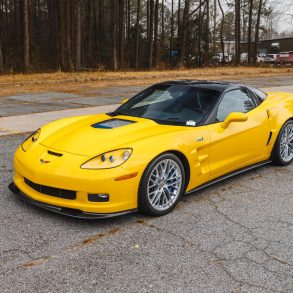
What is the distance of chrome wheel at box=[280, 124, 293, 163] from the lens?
19.5 ft

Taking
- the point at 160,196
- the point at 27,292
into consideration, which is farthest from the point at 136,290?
the point at 160,196

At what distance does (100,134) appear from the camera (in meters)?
4.40

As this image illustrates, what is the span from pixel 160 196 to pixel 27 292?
170 centimetres

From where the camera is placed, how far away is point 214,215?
4254 millimetres

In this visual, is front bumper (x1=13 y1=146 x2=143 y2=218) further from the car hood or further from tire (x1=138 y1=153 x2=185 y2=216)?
the car hood

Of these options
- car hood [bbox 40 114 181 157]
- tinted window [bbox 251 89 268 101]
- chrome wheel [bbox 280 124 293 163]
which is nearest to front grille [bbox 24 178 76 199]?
car hood [bbox 40 114 181 157]

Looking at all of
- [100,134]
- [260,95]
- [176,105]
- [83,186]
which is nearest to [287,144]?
[260,95]

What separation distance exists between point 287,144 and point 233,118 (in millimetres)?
1671

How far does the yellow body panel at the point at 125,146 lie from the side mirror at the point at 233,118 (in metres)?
0.06

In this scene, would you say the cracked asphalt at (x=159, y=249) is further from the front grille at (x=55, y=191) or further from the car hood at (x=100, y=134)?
the car hood at (x=100, y=134)

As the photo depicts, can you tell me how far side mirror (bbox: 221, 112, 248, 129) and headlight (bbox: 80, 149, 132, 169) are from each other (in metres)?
1.38

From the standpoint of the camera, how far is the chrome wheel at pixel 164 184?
409 centimetres

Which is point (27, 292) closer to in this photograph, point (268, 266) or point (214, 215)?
point (268, 266)

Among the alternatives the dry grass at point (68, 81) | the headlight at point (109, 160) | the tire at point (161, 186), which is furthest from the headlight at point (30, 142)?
the dry grass at point (68, 81)
